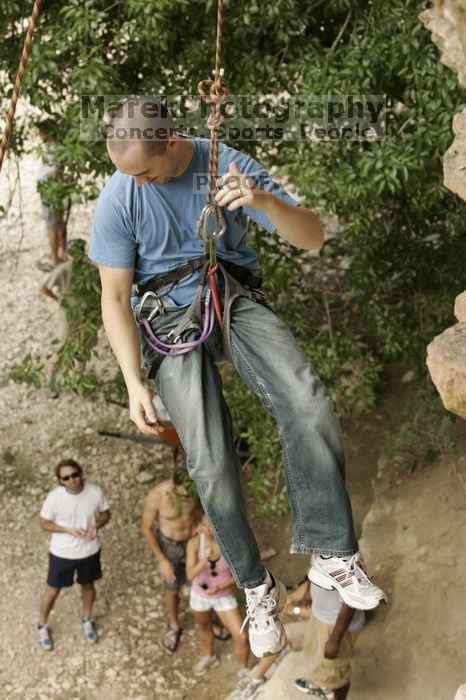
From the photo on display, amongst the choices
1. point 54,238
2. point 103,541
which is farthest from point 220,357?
point 54,238

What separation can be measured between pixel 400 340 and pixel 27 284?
4868 millimetres

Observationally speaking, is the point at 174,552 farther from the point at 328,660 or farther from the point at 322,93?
the point at 322,93

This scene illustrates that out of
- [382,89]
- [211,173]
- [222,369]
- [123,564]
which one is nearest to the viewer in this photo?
[211,173]

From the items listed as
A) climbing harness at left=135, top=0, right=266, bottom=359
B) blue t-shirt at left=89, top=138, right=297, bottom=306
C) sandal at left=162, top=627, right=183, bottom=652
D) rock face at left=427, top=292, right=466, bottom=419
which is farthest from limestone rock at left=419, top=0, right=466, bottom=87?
sandal at left=162, top=627, right=183, bottom=652

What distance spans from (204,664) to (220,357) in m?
4.48

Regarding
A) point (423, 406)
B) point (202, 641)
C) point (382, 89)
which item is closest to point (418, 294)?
point (423, 406)

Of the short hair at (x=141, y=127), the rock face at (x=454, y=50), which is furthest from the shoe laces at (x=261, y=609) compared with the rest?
the rock face at (x=454, y=50)

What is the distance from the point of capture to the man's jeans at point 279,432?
2988mm

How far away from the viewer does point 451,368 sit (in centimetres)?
365

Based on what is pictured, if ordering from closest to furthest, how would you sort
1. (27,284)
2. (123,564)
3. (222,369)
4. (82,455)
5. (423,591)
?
(423,591)
(222,369)
(123,564)
(82,455)
(27,284)

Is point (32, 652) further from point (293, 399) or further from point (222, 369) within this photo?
point (293, 399)

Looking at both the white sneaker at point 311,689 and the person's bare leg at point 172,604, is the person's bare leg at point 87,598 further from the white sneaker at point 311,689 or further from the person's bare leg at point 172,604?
the white sneaker at point 311,689

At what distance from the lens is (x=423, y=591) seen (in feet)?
21.2

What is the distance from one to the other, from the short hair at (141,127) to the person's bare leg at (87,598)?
487cm
